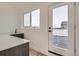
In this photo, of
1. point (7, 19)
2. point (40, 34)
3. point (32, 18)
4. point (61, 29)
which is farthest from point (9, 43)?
point (7, 19)

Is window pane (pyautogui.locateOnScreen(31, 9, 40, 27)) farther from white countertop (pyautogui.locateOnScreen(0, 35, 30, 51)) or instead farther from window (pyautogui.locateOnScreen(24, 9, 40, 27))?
white countertop (pyautogui.locateOnScreen(0, 35, 30, 51))

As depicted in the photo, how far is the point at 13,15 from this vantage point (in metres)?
5.50

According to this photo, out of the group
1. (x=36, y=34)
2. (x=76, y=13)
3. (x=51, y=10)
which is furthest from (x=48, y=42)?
(x=76, y=13)

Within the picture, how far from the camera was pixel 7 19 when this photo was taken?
220 inches

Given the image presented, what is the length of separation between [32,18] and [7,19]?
150cm

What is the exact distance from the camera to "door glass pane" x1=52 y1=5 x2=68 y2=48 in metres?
3.22

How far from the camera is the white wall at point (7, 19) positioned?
5414mm

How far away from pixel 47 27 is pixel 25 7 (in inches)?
62.7


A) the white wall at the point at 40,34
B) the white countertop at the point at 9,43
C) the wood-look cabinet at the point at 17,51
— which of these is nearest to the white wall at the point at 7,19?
the white wall at the point at 40,34

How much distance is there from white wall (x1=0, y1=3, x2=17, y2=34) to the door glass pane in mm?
2442

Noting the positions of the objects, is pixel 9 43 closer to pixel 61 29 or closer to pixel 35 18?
pixel 61 29

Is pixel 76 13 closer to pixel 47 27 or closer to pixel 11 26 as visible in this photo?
pixel 47 27

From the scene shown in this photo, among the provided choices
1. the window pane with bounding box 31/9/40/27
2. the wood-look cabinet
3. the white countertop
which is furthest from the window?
the wood-look cabinet

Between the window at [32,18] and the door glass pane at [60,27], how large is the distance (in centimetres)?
81
